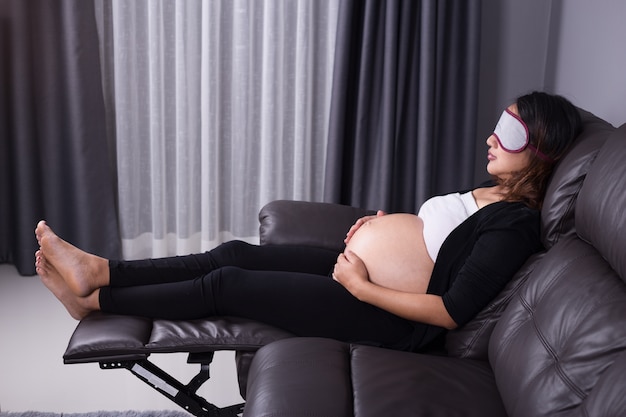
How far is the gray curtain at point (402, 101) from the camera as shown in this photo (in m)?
3.20

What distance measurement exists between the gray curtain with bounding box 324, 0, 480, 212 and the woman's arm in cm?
143

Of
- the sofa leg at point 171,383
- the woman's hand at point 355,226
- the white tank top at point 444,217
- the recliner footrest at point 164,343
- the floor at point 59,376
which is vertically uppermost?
the white tank top at point 444,217

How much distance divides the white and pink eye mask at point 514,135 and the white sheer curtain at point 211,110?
160 cm

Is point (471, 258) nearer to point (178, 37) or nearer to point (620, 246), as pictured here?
point (620, 246)

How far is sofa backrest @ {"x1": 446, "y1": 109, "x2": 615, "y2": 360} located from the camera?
66.7 inches

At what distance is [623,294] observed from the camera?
135 cm

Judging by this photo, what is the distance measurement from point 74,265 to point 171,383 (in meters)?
0.40

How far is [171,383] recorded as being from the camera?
174 centimetres

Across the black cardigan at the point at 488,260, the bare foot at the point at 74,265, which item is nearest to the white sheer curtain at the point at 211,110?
the bare foot at the point at 74,265

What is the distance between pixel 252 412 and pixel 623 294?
0.73 meters

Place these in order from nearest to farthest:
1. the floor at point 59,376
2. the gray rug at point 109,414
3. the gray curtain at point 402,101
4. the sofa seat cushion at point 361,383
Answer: the sofa seat cushion at point 361,383 < the gray rug at point 109,414 < the floor at point 59,376 < the gray curtain at point 402,101

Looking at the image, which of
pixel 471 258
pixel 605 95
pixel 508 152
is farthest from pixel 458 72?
pixel 471 258

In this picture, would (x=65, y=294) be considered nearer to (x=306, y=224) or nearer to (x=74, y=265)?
(x=74, y=265)

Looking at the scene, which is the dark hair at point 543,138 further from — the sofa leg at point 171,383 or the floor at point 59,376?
the floor at point 59,376
